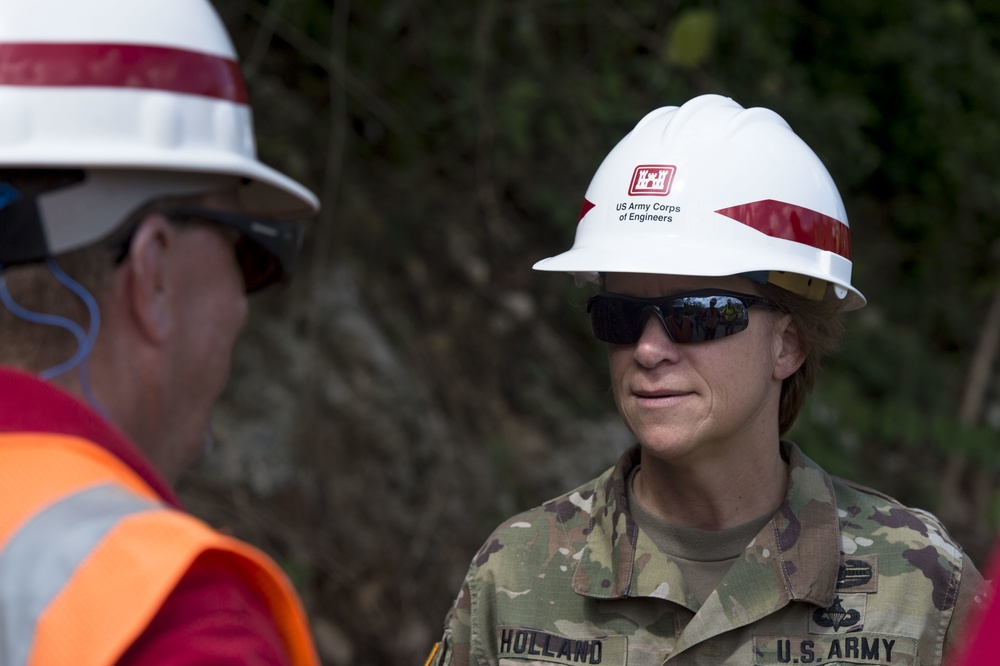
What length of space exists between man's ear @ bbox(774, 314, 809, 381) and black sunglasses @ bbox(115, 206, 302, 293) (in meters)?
1.09

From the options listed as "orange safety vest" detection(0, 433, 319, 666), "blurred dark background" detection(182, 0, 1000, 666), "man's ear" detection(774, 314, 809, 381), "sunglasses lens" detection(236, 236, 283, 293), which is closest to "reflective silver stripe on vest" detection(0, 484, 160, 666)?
"orange safety vest" detection(0, 433, 319, 666)

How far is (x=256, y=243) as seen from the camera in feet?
5.89

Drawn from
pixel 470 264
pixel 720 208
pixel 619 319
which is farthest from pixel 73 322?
pixel 470 264

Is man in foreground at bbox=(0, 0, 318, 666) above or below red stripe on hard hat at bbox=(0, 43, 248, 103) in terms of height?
below

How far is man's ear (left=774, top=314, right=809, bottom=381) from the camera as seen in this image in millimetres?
2383

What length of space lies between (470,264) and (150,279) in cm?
438

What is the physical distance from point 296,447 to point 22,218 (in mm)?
3567

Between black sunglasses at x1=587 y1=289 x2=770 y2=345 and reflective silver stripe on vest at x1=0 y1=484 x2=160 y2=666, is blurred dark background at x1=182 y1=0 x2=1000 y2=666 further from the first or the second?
reflective silver stripe on vest at x1=0 y1=484 x2=160 y2=666

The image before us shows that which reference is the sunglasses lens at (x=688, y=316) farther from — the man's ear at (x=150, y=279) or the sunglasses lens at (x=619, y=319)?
the man's ear at (x=150, y=279)

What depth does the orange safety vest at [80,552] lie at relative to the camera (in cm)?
107

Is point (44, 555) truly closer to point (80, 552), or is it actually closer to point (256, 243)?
point (80, 552)

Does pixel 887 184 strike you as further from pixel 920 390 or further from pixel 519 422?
pixel 519 422

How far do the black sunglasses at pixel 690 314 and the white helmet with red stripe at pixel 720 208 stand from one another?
6 cm

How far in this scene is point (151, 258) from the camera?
156 cm
